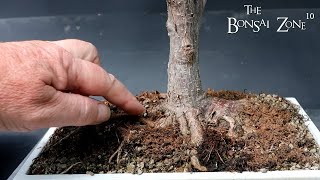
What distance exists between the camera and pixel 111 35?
1.93 metres

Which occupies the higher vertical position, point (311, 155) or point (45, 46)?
point (45, 46)

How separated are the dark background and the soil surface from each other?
1.62 ft

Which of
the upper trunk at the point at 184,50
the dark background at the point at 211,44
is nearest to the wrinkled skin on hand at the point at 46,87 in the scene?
the upper trunk at the point at 184,50

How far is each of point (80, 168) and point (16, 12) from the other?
43.9 inches

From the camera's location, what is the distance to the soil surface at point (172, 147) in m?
1.03

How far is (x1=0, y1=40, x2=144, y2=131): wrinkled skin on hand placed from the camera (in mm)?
912

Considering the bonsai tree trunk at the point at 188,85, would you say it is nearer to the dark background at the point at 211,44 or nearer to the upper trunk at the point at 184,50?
the upper trunk at the point at 184,50

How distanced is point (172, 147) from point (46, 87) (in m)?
0.29

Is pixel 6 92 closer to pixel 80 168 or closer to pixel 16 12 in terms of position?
pixel 80 168

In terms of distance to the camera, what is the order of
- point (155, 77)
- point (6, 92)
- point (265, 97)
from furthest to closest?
point (155, 77) → point (265, 97) → point (6, 92)

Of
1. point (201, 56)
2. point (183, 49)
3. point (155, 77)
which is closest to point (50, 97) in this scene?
point (183, 49)

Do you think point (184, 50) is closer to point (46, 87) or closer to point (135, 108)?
point (135, 108)

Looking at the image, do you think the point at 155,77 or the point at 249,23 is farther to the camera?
the point at 249,23

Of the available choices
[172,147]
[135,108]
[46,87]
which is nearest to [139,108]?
[135,108]
